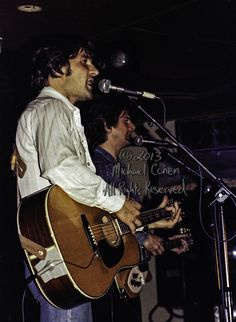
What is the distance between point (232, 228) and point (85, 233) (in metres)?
2.25

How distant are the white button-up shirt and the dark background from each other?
3.01ft

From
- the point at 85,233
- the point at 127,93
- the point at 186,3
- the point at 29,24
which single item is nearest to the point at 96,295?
the point at 85,233

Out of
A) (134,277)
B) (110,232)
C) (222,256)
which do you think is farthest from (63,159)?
(134,277)

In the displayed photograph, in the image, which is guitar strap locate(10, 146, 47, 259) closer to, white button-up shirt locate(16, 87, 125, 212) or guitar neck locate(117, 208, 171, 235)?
white button-up shirt locate(16, 87, 125, 212)

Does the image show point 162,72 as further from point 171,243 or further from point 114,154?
point 171,243

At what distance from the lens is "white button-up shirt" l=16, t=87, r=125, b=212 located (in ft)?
7.04

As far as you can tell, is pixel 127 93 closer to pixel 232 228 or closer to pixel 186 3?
pixel 186 3

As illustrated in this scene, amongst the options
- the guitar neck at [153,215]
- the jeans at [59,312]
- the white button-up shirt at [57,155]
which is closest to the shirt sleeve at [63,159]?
the white button-up shirt at [57,155]

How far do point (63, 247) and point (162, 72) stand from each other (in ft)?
8.54

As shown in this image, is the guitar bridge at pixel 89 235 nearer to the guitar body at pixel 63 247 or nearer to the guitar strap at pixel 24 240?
the guitar body at pixel 63 247

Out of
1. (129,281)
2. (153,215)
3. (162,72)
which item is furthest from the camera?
(162,72)

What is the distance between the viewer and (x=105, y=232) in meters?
2.43

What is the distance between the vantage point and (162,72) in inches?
177

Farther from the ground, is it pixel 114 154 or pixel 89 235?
pixel 114 154
